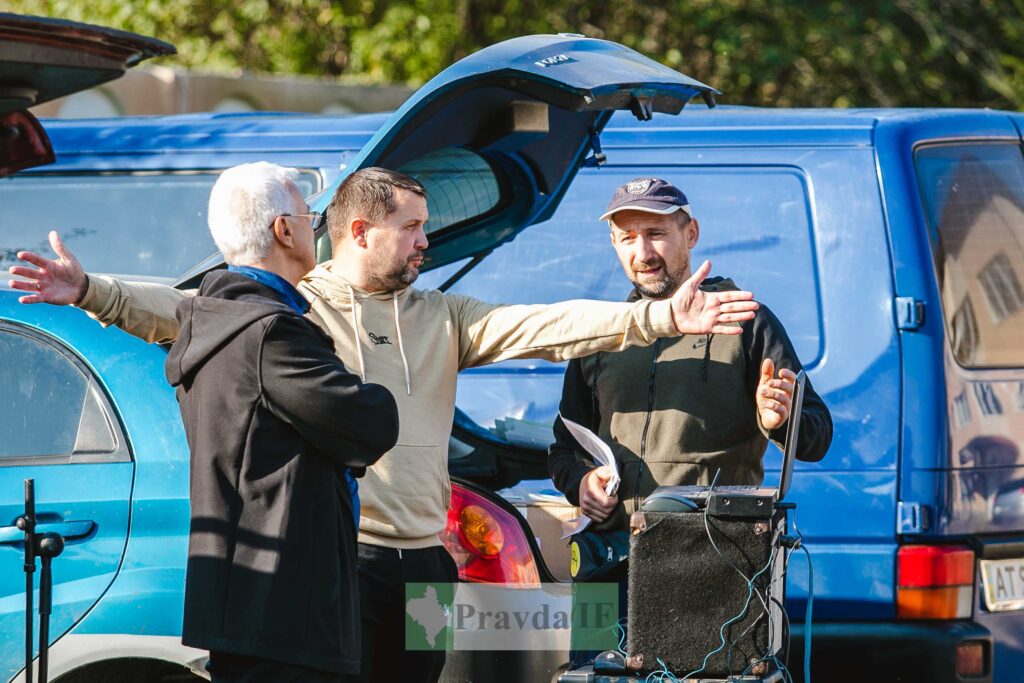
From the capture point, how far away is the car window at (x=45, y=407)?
11.7 feet

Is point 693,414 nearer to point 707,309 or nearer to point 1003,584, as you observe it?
point 707,309

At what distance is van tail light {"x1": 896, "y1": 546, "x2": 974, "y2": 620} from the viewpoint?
4078 millimetres

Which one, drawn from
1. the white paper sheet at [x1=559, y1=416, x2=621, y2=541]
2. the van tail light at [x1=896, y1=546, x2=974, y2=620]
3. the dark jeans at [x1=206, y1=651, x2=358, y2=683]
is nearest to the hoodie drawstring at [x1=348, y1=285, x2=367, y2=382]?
the white paper sheet at [x1=559, y1=416, x2=621, y2=541]

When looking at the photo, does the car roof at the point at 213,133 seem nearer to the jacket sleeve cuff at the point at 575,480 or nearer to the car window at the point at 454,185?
the car window at the point at 454,185

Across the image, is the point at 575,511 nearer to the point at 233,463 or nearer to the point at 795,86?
the point at 233,463

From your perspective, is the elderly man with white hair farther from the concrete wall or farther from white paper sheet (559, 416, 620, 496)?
the concrete wall

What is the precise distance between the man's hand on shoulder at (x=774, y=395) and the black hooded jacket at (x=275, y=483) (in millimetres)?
926

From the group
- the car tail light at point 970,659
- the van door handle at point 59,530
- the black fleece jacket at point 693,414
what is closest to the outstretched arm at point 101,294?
the van door handle at point 59,530

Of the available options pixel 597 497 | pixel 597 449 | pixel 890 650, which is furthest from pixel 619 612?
pixel 890 650

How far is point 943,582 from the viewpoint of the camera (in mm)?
4078

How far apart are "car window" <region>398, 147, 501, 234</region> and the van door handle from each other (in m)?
1.31

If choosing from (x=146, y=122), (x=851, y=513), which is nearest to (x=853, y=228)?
(x=851, y=513)

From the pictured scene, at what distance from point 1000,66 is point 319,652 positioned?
36.1 ft

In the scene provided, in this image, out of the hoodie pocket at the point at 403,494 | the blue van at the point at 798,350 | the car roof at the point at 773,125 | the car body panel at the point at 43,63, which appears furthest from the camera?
the car roof at the point at 773,125
